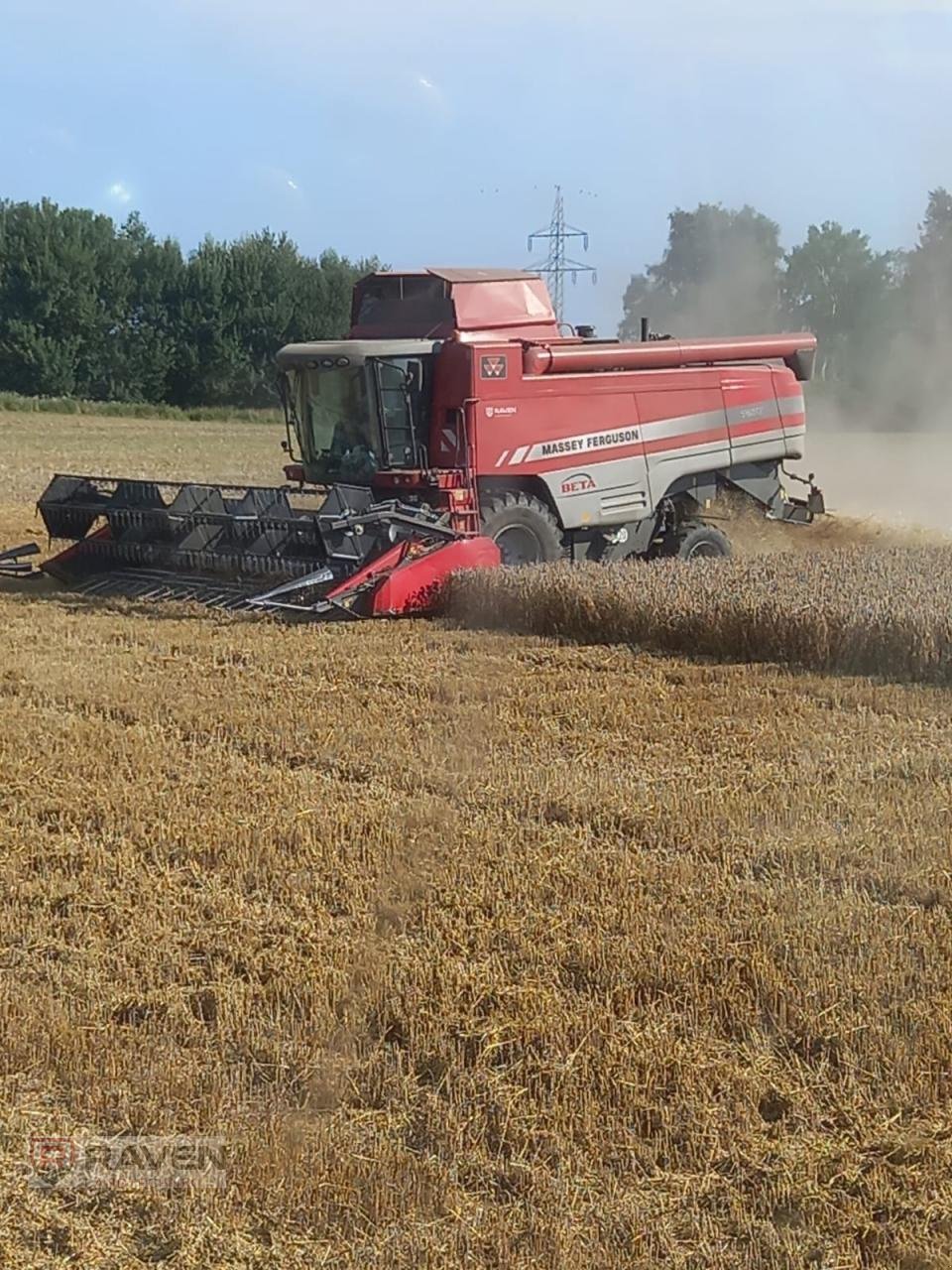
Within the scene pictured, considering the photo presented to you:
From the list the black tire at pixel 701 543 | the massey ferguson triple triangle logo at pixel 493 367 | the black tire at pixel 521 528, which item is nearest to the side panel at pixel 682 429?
the black tire at pixel 701 543

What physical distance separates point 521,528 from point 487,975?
6346mm

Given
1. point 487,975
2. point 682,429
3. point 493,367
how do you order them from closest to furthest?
point 487,975, point 493,367, point 682,429

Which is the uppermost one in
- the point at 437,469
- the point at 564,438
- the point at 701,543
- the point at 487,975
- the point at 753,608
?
the point at 564,438

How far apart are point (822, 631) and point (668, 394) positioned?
373cm

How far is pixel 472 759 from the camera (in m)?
5.23

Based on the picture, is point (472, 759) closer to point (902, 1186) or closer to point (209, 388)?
point (902, 1186)

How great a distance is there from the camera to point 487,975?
3.33m

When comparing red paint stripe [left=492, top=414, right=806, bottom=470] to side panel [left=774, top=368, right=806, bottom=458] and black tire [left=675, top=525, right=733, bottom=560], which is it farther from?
black tire [left=675, top=525, right=733, bottom=560]

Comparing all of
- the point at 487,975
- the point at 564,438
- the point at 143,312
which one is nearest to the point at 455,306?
the point at 564,438

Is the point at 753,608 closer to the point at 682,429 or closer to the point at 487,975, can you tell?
the point at 682,429

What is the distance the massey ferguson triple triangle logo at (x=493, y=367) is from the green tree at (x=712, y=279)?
10663 millimetres

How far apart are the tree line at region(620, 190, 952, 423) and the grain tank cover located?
38.8 feet

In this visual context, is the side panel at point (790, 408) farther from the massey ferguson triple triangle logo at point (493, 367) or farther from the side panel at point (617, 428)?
the massey ferguson triple triangle logo at point (493, 367)

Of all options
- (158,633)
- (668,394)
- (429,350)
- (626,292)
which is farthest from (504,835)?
(626,292)
